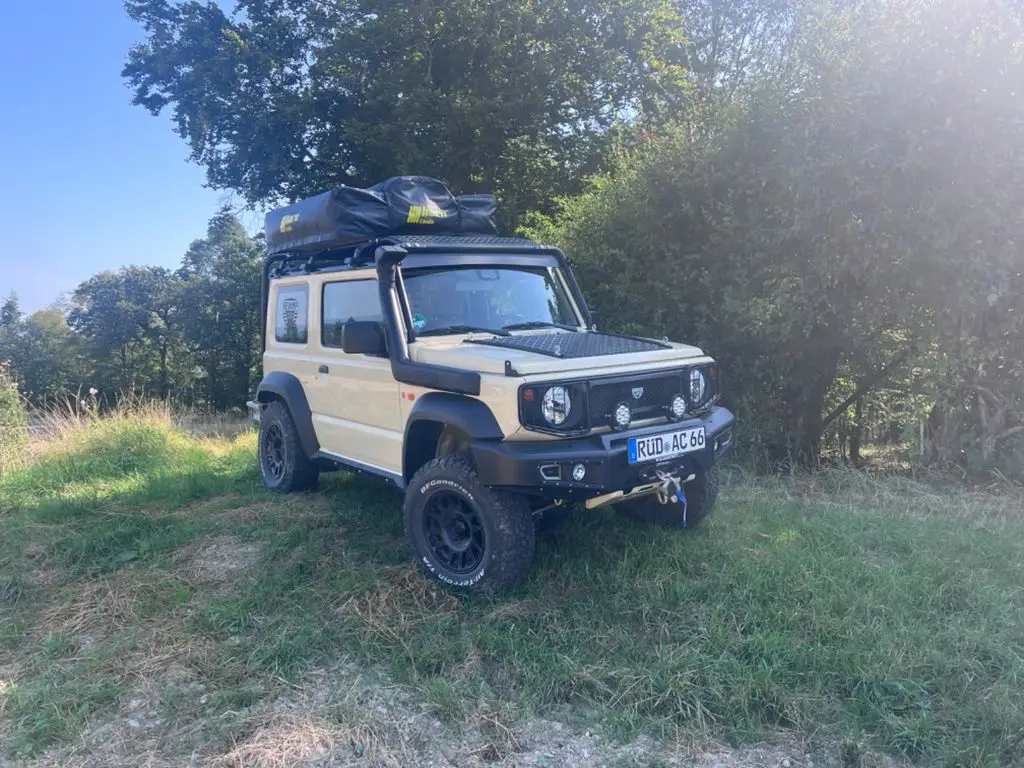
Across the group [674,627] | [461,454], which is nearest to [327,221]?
[461,454]

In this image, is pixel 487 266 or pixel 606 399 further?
pixel 487 266

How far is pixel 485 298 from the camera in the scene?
16.7 feet

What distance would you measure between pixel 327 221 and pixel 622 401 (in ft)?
8.55

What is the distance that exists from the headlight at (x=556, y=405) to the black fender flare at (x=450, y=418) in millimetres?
260

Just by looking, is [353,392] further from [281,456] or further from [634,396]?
[634,396]

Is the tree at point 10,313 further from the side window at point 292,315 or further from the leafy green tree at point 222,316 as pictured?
the side window at point 292,315

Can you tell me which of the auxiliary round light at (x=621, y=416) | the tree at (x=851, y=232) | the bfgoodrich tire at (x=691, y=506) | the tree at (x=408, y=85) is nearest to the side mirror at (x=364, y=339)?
the auxiliary round light at (x=621, y=416)

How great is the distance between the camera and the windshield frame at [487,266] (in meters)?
4.74

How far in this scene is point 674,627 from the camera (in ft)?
12.4

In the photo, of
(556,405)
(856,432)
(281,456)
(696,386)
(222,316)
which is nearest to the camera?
(556,405)

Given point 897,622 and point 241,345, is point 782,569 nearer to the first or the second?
point 897,622

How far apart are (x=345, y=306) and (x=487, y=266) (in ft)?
3.56

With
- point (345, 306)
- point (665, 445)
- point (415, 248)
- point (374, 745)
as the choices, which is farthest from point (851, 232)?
point (374, 745)

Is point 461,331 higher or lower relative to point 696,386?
higher
